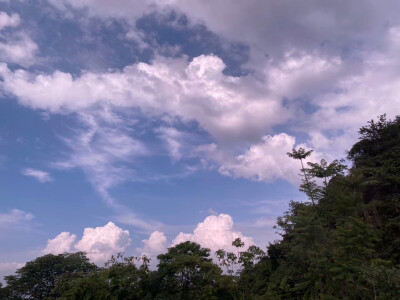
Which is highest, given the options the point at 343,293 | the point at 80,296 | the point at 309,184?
the point at 309,184

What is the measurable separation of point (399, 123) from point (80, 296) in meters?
Answer: 32.8

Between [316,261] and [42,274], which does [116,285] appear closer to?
[316,261]

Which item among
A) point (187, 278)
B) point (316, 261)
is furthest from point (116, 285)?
point (316, 261)

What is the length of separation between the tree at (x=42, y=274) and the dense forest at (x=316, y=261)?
20284 millimetres

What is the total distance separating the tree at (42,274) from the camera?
42.3 metres

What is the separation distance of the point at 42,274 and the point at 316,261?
128 ft

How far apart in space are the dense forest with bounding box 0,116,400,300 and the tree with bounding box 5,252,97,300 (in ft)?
66.5

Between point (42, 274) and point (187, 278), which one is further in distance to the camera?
point (42, 274)

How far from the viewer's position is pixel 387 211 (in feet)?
89.9

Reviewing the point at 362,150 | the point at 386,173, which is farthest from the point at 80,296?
the point at 362,150

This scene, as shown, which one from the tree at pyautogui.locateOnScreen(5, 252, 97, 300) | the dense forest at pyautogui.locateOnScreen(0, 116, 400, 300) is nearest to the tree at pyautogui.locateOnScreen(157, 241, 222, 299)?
the dense forest at pyautogui.locateOnScreen(0, 116, 400, 300)

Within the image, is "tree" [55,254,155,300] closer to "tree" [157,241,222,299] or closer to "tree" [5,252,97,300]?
"tree" [157,241,222,299]

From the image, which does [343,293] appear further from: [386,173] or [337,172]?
[386,173]

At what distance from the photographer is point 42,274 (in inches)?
1766
